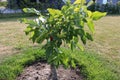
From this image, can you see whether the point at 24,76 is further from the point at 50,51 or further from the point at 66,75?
the point at 50,51

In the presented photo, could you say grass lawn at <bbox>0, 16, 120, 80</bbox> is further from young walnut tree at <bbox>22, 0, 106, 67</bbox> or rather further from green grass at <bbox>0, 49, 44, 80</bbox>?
young walnut tree at <bbox>22, 0, 106, 67</bbox>

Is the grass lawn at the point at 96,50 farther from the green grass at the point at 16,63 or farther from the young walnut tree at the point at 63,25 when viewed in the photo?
the young walnut tree at the point at 63,25

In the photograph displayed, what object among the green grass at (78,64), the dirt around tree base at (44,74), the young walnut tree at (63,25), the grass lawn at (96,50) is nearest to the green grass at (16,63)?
the green grass at (78,64)

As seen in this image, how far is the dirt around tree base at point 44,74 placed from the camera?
484 cm

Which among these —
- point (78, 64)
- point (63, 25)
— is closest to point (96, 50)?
point (78, 64)

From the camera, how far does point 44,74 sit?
4.96 metres

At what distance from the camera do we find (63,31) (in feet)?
11.8

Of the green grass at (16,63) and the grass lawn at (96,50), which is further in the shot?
the grass lawn at (96,50)

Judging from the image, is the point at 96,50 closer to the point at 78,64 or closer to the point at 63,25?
the point at 78,64

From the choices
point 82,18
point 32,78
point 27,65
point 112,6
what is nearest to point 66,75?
point 32,78

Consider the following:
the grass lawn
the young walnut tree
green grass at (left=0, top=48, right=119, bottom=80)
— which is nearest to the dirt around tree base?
green grass at (left=0, top=48, right=119, bottom=80)

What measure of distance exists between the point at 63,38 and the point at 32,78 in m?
1.52

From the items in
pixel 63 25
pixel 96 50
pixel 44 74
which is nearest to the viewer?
pixel 63 25

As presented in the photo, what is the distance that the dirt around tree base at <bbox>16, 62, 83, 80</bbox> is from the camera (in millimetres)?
4837
